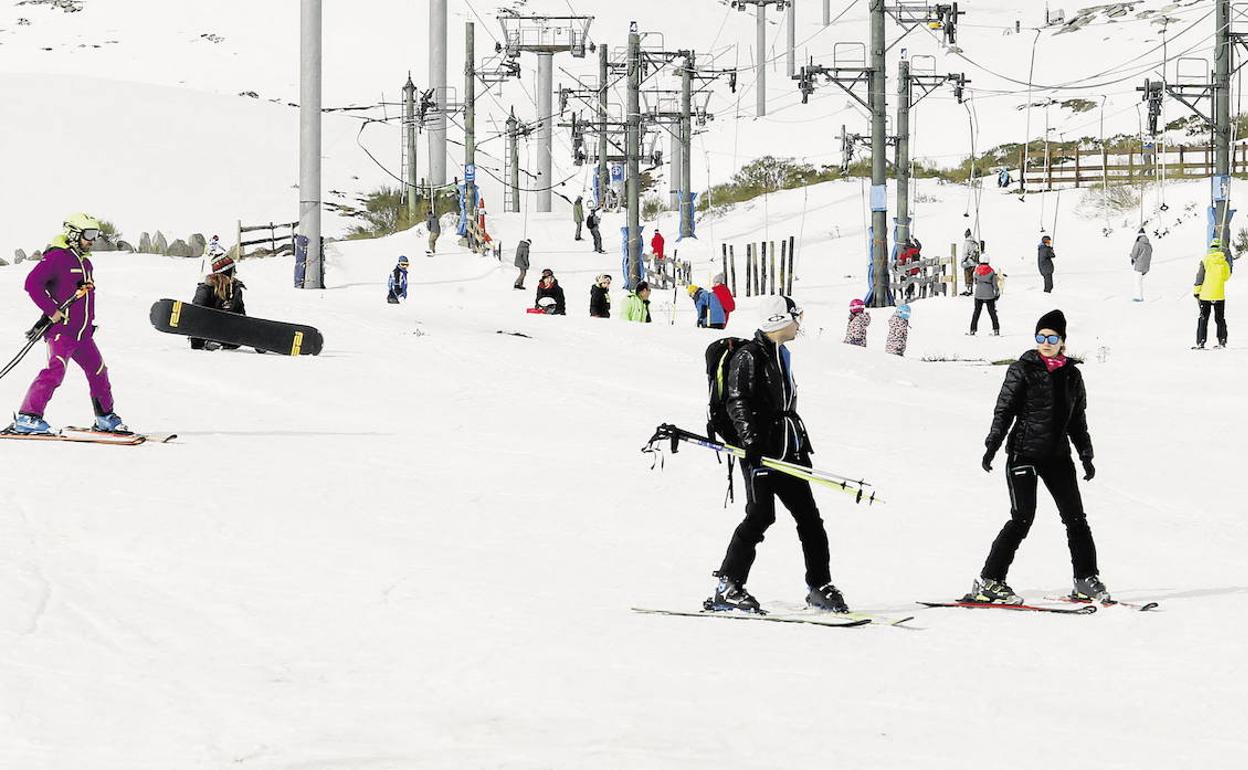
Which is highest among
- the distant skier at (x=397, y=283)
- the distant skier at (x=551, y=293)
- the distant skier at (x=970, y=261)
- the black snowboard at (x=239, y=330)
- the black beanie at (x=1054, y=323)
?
the distant skier at (x=970, y=261)

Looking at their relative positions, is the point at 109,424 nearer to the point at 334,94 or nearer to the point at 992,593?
the point at 992,593

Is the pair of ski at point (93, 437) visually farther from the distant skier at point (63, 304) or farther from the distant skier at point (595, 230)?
the distant skier at point (595, 230)

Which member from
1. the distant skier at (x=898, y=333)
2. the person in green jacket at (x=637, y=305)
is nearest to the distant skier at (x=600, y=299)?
the person in green jacket at (x=637, y=305)

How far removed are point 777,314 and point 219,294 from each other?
1203 cm

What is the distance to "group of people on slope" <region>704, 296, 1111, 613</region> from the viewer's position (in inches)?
277

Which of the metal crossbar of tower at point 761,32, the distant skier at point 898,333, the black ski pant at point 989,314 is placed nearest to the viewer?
the distant skier at point 898,333

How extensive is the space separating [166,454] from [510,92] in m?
87.1

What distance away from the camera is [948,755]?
5039 mm

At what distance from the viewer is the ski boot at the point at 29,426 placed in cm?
1101

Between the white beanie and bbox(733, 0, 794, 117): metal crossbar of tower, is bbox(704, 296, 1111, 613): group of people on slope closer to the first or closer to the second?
the white beanie

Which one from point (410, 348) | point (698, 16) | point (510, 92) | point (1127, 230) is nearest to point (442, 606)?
point (410, 348)

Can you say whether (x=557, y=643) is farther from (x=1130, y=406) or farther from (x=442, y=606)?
(x=1130, y=406)

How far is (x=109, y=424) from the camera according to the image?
11.4m

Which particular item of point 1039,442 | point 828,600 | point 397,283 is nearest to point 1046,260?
point 397,283
